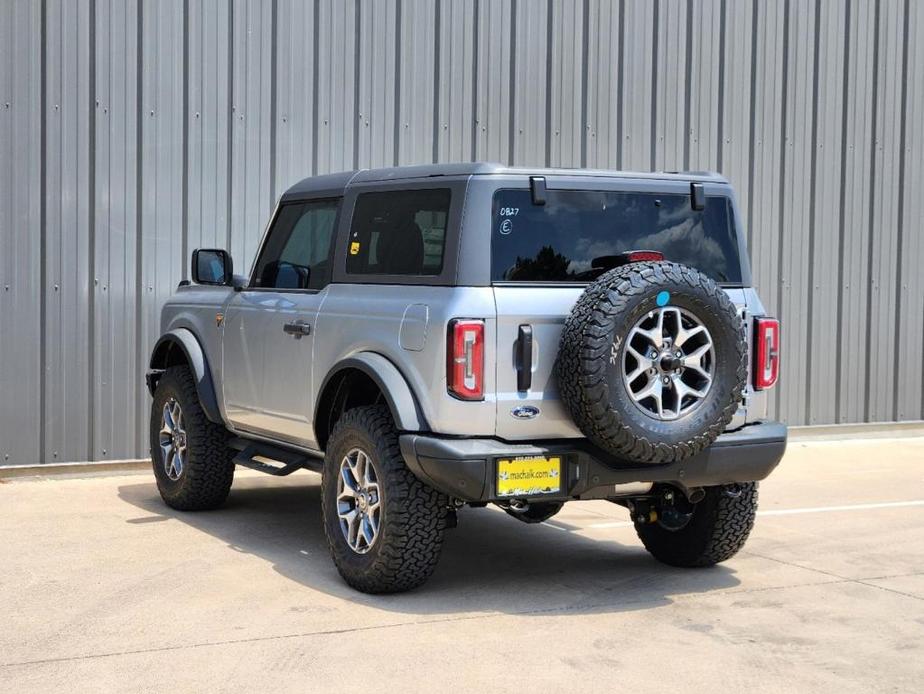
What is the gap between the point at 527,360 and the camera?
5980mm

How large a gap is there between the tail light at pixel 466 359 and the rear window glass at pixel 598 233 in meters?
0.30

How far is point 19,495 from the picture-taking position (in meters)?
9.14

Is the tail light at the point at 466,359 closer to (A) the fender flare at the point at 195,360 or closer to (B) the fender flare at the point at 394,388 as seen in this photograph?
(B) the fender flare at the point at 394,388

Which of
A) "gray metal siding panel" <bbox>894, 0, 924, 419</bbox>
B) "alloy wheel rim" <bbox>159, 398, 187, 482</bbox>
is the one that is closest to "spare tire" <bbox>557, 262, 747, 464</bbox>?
"alloy wheel rim" <bbox>159, 398, 187, 482</bbox>

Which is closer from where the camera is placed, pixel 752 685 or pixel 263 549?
pixel 752 685

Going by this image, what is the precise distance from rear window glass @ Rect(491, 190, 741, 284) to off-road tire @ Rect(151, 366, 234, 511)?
9.57 ft

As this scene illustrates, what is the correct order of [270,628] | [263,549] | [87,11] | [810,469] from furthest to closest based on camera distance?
[810,469] < [87,11] < [263,549] < [270,628]

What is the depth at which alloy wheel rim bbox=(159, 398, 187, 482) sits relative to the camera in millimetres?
8484

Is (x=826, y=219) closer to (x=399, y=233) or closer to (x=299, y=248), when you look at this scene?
(x=299, y=248)

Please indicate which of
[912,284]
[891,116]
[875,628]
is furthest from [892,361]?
[875,628]

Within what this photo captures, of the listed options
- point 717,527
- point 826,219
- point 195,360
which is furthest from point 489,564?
point 826,219

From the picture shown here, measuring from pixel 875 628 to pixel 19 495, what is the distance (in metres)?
5.72

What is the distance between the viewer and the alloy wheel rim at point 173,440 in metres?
8.48

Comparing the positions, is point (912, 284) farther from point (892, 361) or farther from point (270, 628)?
point (270, 628)
